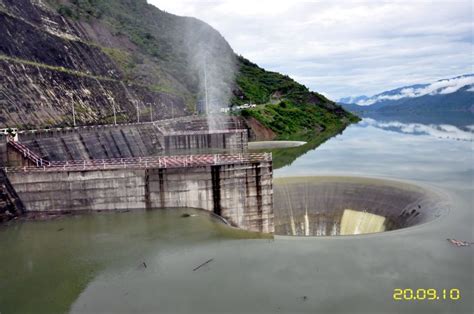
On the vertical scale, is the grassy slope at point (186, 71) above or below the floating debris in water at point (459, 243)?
above

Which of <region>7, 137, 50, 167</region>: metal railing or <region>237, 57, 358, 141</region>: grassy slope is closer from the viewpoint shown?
<region>7, 137, 50, 167</region>: metal railing

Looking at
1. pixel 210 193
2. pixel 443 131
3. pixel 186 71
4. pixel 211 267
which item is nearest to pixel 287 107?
pixel 186 71

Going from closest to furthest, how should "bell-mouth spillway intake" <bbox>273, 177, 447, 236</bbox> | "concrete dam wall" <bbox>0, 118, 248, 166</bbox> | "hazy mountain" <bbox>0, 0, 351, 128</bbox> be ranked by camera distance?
"bell-mouth spillway intake" <bbox>273, 177, 447, 236</bbox>
"concrete dam wall" <bbox>0, 118, 248, 166</bbox>
"hazy mountain" <bbox>0, 0, 351, 128</bbox>

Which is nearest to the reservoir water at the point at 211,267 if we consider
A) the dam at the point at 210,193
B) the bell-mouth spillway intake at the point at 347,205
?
the dam at the point at 210,193

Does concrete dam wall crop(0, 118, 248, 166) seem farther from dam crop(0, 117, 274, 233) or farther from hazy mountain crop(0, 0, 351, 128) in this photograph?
hazy mountain crop(0, 0, 351, 128)

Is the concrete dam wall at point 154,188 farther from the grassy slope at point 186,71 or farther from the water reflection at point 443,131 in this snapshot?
the water reflection at point 443,131


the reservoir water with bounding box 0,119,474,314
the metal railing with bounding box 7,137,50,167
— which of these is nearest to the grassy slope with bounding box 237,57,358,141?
the metal railing with bounding box 7,137,50,167
